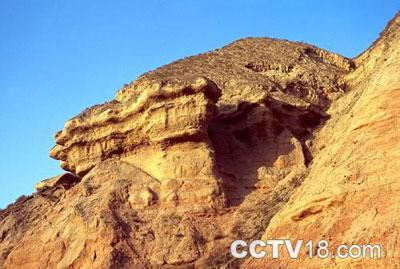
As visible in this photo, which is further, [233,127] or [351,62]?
[351,62]

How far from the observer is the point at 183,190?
33500 millimetres

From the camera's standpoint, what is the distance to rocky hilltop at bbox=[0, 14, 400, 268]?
27.8 meters

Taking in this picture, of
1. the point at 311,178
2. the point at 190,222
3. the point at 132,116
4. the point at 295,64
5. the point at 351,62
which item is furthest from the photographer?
the point at 351,62

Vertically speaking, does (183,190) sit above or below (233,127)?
below

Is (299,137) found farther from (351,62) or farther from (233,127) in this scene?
(351,62)

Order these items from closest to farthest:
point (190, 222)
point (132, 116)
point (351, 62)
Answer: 1. point (190, 222)
2. point (132, 116)
3. point (351, 62)

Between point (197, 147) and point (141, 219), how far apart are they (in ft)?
12.1

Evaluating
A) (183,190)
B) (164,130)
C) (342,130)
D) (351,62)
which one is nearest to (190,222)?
(183,190)

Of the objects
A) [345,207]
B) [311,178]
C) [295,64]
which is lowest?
[345,207]

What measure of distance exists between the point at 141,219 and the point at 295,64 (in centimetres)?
1397

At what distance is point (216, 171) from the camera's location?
34.0m

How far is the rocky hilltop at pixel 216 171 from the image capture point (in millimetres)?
27797

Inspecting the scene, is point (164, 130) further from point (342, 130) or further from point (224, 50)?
point (224, 50)

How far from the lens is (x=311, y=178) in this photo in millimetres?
30250
